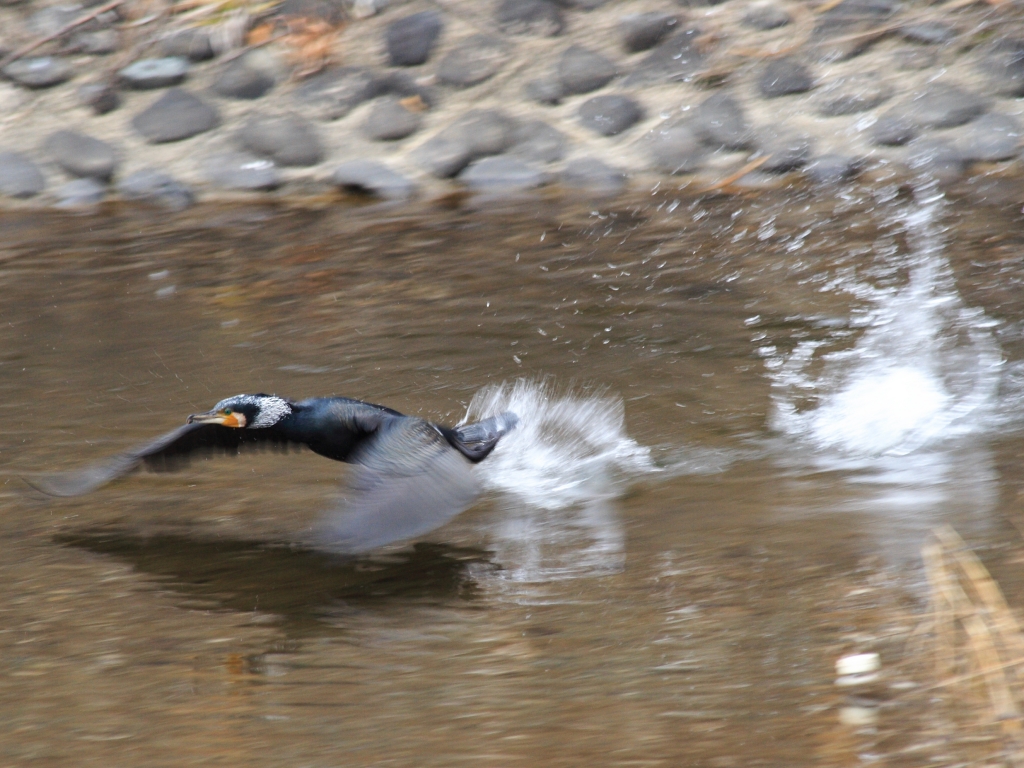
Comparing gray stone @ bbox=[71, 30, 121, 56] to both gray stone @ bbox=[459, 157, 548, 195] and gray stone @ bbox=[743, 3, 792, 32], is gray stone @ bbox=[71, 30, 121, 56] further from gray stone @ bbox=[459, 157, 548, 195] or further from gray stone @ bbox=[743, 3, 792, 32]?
gray stone @ bbox=[743, 3, 792, 32]

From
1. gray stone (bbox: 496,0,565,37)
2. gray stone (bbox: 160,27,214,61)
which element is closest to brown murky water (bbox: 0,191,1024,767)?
gray stone (bbox: 496,0,565,37)

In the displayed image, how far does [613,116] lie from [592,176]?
405mm

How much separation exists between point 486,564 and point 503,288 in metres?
2.51

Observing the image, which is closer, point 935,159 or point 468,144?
point 935,159

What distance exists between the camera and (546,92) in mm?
7289

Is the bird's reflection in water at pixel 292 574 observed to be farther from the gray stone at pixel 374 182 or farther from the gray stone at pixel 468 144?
the gray stone at pixel 468 144

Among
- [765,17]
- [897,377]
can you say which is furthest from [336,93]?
[897,377]

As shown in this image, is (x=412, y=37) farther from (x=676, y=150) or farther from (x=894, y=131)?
(x=894, y=131)

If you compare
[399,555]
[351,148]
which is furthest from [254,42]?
[399,555]

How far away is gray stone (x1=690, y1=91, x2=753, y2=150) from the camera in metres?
7.01

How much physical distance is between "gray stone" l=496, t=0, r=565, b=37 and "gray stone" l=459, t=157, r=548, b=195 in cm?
87

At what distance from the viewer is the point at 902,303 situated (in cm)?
519

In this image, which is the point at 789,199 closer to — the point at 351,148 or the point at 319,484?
the point at 351,148

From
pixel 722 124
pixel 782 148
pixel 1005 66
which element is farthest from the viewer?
pixel 722 124
